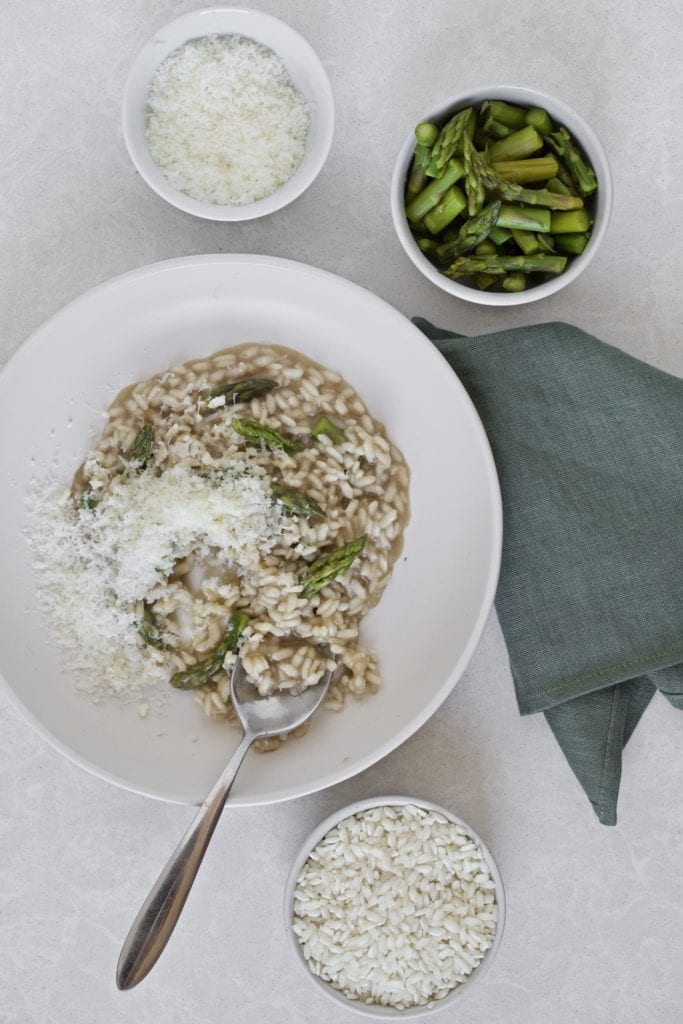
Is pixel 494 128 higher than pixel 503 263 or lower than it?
higher

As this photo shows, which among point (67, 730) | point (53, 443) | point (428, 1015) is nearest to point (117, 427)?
point (53, 443)

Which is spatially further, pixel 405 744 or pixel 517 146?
pixel 405 744

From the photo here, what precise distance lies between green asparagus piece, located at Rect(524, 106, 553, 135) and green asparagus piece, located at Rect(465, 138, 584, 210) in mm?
108

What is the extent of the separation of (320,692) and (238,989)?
0.57 meters

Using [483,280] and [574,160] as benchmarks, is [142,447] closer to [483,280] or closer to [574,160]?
[483,280]

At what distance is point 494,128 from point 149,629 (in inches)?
37.5

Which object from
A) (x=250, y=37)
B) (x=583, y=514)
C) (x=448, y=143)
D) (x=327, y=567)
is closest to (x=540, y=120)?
(x=448, y=143)

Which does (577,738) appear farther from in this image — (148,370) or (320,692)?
(148,370)

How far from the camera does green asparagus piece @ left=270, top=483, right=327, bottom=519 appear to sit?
4.47 feet

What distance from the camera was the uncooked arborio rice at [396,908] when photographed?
57.0 inches

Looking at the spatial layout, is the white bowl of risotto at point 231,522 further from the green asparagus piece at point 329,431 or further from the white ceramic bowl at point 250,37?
the white ceramic bowl at point 250,37

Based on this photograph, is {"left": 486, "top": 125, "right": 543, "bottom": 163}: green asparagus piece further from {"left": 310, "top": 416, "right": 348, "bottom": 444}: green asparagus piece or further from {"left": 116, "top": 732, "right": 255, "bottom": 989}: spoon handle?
{"left": 116, "top": 732, "right": 255, "bottom": 989}: spoon handle

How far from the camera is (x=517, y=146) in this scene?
1.41m

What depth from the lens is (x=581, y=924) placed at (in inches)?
61.4
